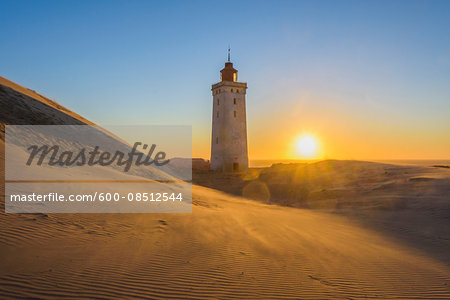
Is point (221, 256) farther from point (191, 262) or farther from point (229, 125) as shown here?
point (229, 125)

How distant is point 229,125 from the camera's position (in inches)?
1363

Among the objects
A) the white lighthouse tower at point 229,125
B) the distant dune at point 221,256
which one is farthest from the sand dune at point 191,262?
the white lighthouse tower at point 229,125

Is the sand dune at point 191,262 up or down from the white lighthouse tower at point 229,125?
down

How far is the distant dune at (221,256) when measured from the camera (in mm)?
4789

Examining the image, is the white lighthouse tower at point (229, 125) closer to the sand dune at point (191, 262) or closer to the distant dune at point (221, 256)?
the distant dune at point (221, 256)

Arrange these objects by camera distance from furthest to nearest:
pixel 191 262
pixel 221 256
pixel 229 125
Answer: pixel 229 125
pixel 221 256
pixel 191 262

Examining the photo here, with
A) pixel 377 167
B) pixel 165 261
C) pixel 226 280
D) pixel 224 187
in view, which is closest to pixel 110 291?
pixel 165 261

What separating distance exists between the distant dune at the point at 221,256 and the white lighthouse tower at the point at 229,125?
75.1ft

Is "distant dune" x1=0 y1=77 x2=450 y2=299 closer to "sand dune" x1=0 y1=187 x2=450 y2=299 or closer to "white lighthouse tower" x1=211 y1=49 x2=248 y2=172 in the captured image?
"sand dune" x1=0 y1=187 x2=450 y2=299

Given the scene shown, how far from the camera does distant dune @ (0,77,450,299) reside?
4.79m

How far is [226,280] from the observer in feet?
17.3

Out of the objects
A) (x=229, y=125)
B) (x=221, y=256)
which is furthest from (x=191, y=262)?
(x=229, y=125)

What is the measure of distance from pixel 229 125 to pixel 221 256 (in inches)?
1131

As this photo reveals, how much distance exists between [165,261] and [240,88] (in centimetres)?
3119
